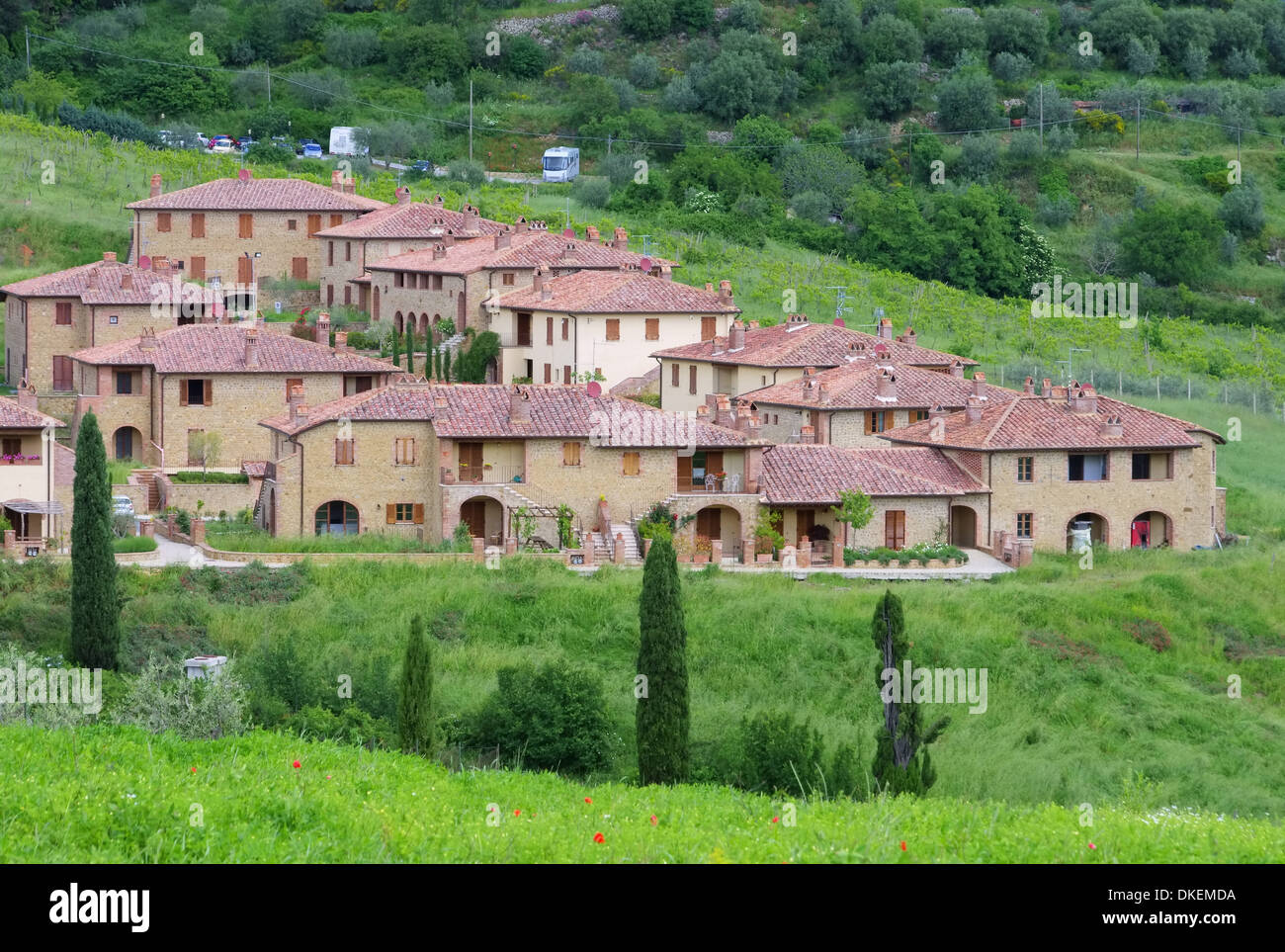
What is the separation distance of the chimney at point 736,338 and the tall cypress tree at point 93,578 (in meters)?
25.6

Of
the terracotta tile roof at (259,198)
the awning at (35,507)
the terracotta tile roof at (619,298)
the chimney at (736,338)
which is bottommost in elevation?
the awning at (35,507)

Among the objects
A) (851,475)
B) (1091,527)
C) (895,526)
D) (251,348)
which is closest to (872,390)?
(851,475)

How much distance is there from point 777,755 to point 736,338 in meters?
30.3

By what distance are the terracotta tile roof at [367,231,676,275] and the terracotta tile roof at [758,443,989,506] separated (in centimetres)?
1866

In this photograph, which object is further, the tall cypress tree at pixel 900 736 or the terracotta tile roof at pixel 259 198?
the terracotta tile roof at pixel 259 198

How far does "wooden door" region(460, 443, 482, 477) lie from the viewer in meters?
50.1

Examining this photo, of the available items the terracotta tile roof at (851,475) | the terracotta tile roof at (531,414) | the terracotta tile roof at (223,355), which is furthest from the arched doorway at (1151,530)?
the terracotta tile roof at (223,355)

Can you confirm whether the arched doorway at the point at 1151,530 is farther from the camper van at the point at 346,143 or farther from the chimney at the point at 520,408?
the camper van at the point at 346,143

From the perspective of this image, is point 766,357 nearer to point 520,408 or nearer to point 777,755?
point 520,408

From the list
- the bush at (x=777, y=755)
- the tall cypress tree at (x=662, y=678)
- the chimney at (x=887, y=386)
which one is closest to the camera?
the tall cypress tree at (x=662, y=678)

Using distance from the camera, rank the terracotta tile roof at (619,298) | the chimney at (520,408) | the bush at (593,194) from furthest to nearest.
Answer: the bush at (593,194)
the terracotta tile roof at (619,298)
the chimney at (520,408)

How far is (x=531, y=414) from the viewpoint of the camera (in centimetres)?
5075

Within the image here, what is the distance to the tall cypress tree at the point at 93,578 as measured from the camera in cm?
3941

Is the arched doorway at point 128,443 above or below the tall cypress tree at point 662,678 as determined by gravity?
above
